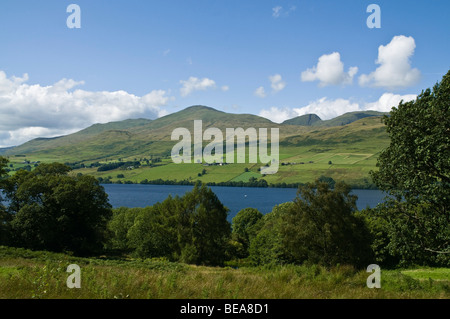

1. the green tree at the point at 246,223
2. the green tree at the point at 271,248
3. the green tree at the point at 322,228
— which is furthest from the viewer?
the green tree at the point at 246,223

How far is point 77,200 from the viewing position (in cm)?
4050

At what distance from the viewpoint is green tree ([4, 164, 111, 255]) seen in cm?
3766

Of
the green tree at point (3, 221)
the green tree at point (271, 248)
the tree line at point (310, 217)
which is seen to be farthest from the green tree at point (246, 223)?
the green tree at point (3, 221)

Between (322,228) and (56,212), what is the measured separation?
33552 millimetres

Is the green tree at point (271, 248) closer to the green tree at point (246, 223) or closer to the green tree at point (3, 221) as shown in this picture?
the green tree at point (246, 223)

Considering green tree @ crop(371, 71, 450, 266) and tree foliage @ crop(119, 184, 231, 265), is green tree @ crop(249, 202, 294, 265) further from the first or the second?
green tree @ crop(371, 71, 450, 266)

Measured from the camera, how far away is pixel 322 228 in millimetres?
34219

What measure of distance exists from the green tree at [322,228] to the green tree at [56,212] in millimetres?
25922

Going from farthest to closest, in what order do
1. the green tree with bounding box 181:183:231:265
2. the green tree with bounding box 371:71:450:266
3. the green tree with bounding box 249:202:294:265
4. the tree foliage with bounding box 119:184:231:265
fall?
the green tree with bounding box 181:183:231:265 < the tree foliage with bounding box 119:184:231:265 < the green tree with bounding box 249:202:294:265 < the green tree with bounding box 371:71:450:266

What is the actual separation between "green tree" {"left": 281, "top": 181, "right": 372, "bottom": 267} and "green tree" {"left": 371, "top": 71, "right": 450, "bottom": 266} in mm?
16624

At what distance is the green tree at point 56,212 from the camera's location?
37.7m

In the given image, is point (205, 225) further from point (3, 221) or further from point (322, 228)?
point (3, 221)

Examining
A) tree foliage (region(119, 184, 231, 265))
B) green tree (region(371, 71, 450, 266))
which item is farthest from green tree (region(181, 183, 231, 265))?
green tree (region(371, 71, 450, 266))
